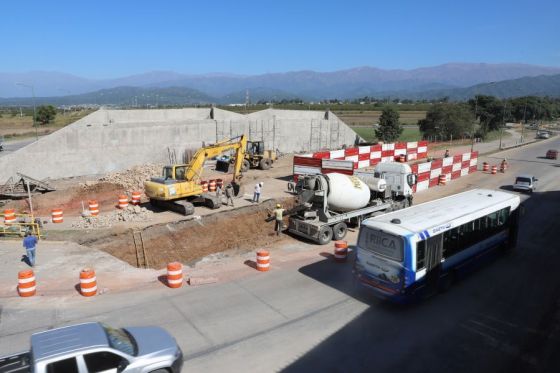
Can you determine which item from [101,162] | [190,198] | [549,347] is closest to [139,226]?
[190,198]

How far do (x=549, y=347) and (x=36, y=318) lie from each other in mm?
14075

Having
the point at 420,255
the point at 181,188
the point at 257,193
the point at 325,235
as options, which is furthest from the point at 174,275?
the point at 257,193

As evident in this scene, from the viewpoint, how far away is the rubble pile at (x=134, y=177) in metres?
29.3

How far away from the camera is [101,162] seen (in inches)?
1337

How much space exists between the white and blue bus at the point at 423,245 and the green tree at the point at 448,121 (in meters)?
52.4

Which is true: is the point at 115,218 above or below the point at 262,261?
below

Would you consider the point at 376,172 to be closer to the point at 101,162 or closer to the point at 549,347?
the point at 549,347

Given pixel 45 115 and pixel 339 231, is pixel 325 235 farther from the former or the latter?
pixel 45 115

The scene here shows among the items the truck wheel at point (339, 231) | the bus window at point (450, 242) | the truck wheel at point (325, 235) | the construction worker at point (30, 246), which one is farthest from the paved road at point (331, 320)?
the truck wheel at point (339, 231)

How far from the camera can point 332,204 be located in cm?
1903

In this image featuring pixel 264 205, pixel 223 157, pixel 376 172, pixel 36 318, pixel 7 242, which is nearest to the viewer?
pixel 36 318

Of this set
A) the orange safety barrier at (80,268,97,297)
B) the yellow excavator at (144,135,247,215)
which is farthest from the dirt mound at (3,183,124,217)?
the orange safety barrier at (80,268,97,297)

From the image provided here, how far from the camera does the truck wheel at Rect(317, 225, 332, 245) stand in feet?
60.3

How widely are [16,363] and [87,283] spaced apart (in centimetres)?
539
